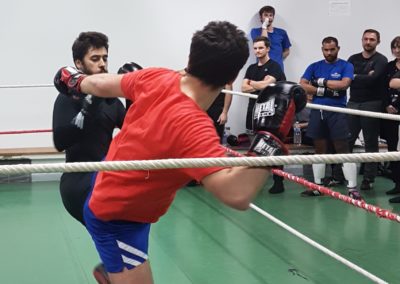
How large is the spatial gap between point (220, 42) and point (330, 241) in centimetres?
211

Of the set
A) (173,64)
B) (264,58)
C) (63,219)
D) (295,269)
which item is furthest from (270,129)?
(173,64)

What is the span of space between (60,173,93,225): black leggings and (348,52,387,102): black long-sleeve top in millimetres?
2999

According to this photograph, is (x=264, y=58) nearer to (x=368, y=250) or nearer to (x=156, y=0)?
(x=156, y=0)

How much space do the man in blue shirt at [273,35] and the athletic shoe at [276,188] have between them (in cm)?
123

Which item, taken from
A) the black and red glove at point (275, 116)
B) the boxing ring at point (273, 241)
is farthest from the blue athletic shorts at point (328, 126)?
the black and red glove at point (275, 116)

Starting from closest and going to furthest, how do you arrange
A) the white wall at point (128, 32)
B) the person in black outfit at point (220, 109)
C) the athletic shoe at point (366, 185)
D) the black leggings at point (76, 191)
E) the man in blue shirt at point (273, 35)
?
the black leggings at point (76, 191) → the athletic shoe at point (366, 185) → the person in black outfit at point (220, 109) → the white wall at point (128, 32) → the man in blue shirt at point (273, 35)

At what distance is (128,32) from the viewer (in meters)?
5.04

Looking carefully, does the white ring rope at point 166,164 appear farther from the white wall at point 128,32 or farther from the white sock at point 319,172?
the white wall at point 128,32

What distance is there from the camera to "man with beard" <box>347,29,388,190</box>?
4.36 metres

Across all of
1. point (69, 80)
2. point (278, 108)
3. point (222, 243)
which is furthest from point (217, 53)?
point (222, 243)

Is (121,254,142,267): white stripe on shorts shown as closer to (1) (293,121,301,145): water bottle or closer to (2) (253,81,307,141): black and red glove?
(2) (253,81,307,141): black and red glove

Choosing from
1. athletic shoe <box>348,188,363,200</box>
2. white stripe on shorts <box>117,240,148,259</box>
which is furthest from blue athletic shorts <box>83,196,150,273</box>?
athletic shoe <box>348,188,363,200</box>

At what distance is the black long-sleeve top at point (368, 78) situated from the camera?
4.35 m

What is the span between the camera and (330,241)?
10.1 feet
